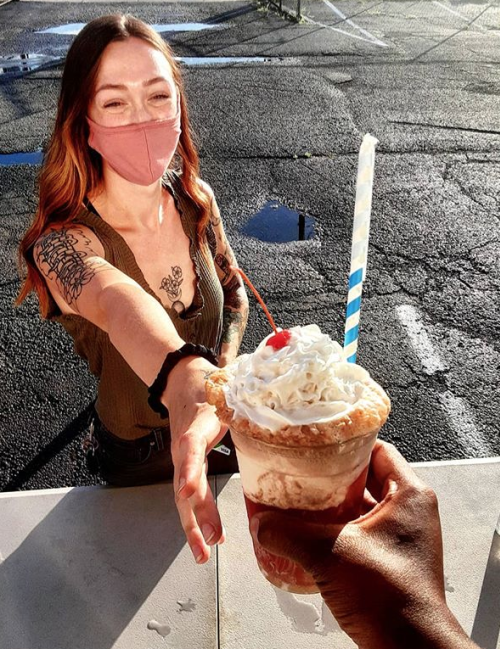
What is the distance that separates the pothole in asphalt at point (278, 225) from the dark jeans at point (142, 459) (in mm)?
3321

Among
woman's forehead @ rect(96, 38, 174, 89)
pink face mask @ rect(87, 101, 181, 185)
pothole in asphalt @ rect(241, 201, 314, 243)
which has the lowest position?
pothole in asphalt @ rect(241, 201, 314, 243)

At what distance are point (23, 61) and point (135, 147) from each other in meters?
10.2

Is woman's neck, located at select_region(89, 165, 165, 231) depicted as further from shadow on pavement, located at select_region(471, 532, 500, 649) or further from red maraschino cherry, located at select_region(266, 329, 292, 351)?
shadow on pavement, located at select_region(471, 532, 500, 649)

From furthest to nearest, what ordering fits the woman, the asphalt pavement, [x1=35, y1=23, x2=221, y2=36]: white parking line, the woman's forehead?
[x1=35, y1=23, x2=221, y2=36]: white parking line → the asphalt pavement → the woman's forehead → the woman

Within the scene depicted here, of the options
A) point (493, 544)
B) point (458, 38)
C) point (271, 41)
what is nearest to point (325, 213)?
point (493, 544)

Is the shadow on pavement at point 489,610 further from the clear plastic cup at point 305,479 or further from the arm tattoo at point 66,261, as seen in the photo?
the arm tattoo at point 66,261

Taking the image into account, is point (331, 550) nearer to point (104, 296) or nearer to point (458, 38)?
point (104, 296)

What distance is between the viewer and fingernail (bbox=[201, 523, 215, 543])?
1.33 m

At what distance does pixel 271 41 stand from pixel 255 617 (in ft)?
40.1

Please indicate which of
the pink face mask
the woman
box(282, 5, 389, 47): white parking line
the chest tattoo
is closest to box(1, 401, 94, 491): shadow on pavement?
the woman

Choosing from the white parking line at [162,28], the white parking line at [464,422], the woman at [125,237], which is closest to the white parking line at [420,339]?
the white parking line at [464,422]

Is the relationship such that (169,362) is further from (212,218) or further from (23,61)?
(23,61)

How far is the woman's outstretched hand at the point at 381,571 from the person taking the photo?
48.8 inches

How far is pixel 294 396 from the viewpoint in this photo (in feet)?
4.50
